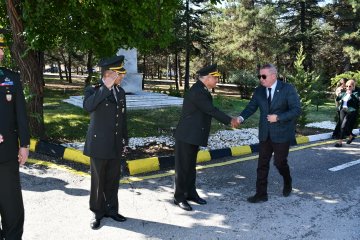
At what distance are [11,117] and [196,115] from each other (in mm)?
2453

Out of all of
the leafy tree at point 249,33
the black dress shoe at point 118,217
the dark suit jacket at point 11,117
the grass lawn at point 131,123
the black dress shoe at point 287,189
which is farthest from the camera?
the leafy tree at point 249,33

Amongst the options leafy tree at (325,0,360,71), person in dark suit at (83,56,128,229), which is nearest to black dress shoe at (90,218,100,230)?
person in dark suit at (83,56,128,229)

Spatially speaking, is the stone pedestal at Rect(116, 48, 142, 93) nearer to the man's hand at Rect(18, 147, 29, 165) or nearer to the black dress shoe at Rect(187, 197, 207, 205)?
the black dress shoe at Rect(187, 197, 207, 205)

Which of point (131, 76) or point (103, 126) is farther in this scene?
point (131, 76)

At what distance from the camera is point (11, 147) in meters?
3.38

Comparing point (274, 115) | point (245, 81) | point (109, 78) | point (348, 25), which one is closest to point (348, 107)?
point (274, 115)

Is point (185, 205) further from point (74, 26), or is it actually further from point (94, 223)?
point (74, 26)

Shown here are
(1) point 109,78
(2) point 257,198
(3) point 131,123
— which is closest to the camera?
(1) point 109,78

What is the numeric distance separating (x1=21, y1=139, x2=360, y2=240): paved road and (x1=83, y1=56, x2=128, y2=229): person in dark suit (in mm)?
226

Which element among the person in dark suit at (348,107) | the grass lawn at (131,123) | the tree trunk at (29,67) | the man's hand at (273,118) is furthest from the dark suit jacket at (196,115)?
the person in dark suit at (348,107)

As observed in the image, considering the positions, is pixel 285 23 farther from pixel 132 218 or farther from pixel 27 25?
pixel 132 218

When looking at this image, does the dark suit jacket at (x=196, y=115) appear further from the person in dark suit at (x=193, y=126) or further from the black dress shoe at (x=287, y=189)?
the black dress shoe at (x=287, y=189)

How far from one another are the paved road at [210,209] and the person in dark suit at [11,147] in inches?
25.7

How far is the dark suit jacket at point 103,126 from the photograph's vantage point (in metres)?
4.32
